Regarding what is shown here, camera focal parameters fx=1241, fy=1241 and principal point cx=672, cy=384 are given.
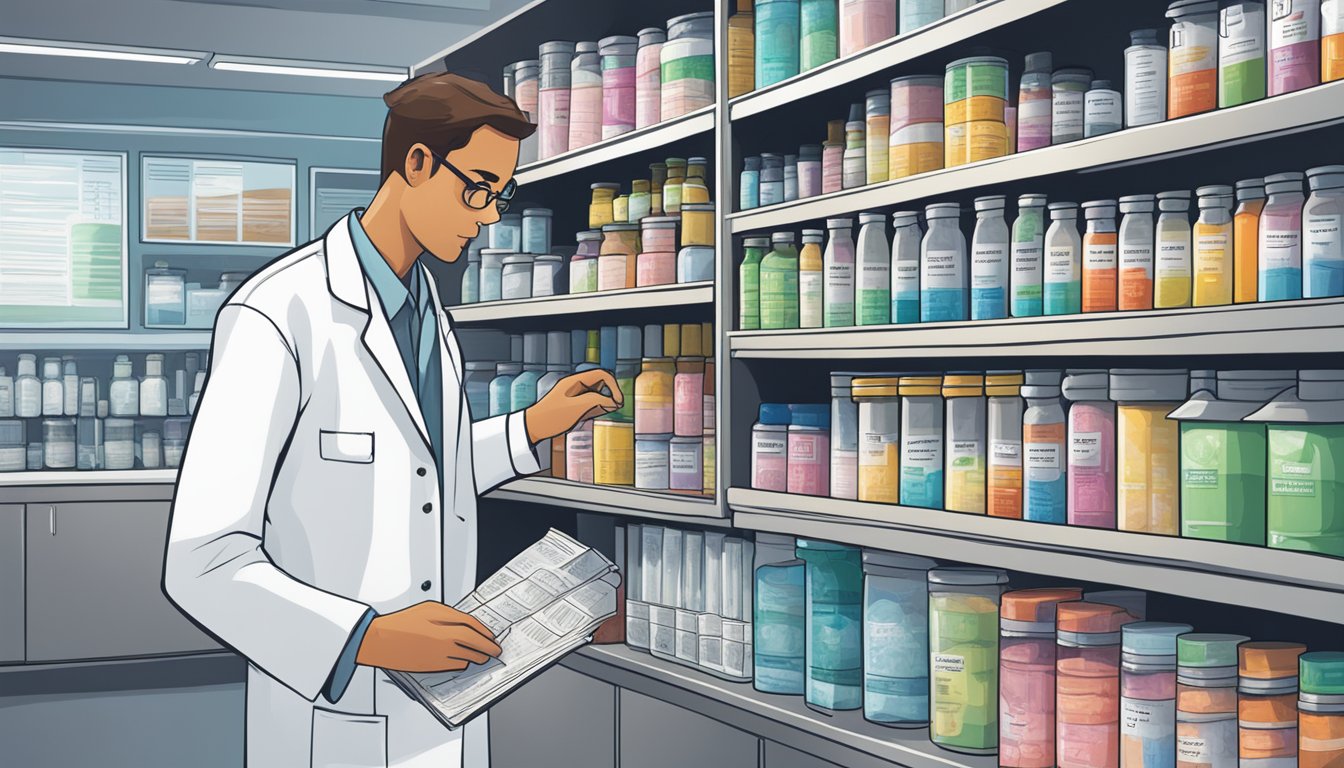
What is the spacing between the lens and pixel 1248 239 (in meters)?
1.69

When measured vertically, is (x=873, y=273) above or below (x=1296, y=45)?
below

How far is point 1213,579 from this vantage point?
1.68 meters

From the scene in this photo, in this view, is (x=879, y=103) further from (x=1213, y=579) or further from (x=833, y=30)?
(x=1213, y=579)

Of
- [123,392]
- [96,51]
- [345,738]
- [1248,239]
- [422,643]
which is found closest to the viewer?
[1248,239]

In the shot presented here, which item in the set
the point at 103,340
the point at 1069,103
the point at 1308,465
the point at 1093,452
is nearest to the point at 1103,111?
the point at 1069,103

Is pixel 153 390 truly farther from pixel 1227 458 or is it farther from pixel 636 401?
pixel 1227 458

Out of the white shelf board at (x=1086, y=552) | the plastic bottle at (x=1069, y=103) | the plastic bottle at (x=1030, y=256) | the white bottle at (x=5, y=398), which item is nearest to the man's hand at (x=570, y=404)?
the white shelf board at (x=1086, y=552)

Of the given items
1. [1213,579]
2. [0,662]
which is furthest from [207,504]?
[0,662]

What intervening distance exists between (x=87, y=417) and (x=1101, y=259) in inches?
178

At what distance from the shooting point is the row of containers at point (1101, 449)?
1.60m

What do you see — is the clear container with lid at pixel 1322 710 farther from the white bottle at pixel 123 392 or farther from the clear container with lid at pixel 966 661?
the white bottle at pixel 123 392

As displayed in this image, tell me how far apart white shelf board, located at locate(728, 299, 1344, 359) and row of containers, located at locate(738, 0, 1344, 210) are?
28 centimetres

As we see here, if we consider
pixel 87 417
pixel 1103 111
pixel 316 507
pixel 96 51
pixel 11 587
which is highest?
pixel 96 51

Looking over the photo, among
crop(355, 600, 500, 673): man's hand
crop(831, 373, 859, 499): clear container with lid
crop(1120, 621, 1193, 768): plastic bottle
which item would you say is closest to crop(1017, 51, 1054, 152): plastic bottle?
crop(831, 373, 859, 499): clear container with lid
